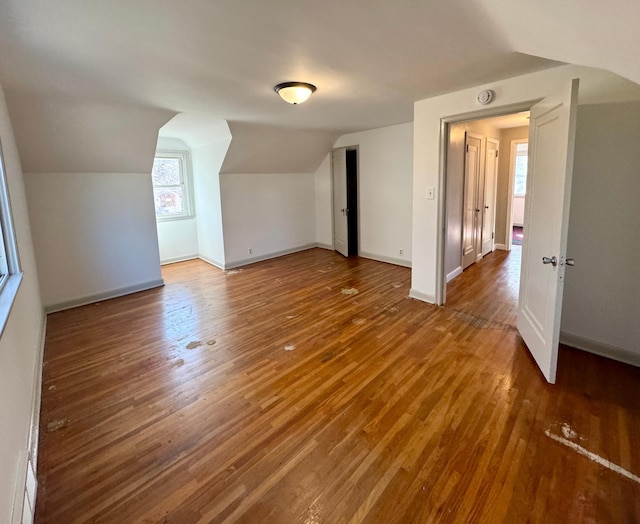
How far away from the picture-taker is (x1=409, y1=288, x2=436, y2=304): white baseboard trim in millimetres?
3820

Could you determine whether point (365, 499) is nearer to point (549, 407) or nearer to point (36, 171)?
point (549, 407)

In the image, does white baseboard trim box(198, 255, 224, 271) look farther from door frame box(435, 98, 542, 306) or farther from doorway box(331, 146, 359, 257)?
door frame box(435, 98, 542, 306)

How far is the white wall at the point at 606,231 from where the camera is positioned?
2383mm

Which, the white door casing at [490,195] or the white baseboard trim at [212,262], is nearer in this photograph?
the white door casing at [490,195]

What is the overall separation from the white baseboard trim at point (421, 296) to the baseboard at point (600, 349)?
1.25m

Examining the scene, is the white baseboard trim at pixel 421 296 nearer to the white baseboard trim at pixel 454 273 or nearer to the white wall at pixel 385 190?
the white baseboard trim at pixel 454 273

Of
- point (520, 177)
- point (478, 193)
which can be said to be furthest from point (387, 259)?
point (520, 177)

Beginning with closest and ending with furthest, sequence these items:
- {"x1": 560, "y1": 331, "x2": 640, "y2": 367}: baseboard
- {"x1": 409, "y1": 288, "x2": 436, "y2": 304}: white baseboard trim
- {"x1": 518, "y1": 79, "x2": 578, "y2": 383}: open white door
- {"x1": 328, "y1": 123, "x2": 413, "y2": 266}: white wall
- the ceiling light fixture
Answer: {"x1": 518, "y1": 79, "x2": 578, "y2": 383}: open white door → {"x1": 560, "y1": 331, "x2": 640, "y2": 367}: baseboard → the ceiling light fixture → {"x1": 409, "y1": 288, "x2": 436, "y2": 304}: white baseboard trim → {"x1": 328, "y1": 123, "x2": 413, "y2": 266}: white wall

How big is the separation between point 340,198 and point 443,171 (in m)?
2.97

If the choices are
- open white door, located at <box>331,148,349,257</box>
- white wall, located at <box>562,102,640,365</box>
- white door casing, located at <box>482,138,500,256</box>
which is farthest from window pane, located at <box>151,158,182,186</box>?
white wall, located at <box>562,102,640,365</box>

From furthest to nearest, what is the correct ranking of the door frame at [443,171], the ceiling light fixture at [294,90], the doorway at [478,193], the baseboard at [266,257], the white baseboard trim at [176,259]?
the white baseboard trim at [176,259] → the baseboard at [266,257] → the doorway at [478,193] → the door frame at [443,171] → the ceiling light fixture at [294,90]

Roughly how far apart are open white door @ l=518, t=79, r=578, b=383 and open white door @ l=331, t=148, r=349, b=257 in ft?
11.8

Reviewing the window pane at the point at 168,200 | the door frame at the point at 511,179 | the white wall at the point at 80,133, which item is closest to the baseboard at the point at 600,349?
the door frame at the point at 511,179

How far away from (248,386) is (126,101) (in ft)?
9.53
